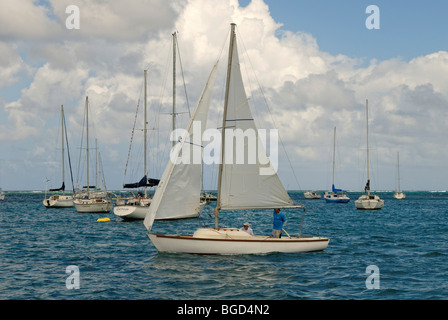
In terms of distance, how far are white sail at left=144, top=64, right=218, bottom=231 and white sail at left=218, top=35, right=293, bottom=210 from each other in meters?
1.44

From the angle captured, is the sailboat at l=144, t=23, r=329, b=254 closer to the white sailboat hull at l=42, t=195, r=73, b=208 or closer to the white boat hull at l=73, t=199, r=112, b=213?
the white boat hull at l=73, t=199, r=112, b=213

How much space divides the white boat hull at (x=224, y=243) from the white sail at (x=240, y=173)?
1876 millimetres

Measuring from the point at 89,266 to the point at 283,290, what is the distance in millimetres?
10732

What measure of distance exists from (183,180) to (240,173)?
332 cm

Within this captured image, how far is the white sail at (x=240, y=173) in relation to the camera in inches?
1033

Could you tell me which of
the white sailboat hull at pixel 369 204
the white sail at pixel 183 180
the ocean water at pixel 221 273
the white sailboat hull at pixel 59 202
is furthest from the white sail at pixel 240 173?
the white sailboat hull at pixel 59 202

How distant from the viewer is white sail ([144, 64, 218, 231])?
2572 cm

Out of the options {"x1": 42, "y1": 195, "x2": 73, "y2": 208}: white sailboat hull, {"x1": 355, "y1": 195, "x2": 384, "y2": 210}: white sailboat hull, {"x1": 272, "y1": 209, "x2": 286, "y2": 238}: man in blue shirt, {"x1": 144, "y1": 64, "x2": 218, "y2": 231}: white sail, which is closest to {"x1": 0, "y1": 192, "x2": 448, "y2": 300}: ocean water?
{"x1": 272, "y1": 209, "x2": 286, "y2": 238}: man in blue shirt

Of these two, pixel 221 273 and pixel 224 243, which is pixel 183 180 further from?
pixel 221 273

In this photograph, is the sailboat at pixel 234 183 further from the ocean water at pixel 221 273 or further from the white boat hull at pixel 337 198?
the white boat hull at pixel 337 198

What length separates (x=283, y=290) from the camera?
61.6 ft

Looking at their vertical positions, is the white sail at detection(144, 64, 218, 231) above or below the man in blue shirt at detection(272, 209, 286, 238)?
above

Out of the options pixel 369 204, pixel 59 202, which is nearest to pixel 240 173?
pixel 369 204
